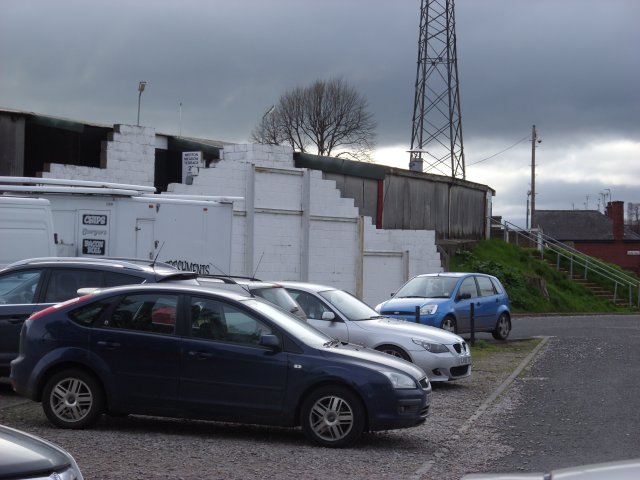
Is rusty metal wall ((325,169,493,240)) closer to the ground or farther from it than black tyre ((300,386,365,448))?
farther from it

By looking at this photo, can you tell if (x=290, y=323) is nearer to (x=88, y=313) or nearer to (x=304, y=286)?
(x=88, y=313)

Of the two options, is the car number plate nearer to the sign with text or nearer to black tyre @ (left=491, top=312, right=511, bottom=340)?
the sign with text

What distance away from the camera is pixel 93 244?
17.6 metres

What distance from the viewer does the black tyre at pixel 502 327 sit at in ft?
74.2

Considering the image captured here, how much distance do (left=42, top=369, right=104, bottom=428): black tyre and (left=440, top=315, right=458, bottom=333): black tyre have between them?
10.9 metres

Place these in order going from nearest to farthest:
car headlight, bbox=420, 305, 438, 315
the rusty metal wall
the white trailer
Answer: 1. the white trailer
2. car headlight, bbox=420, 305, 438, 315
3. the rusty metal wall

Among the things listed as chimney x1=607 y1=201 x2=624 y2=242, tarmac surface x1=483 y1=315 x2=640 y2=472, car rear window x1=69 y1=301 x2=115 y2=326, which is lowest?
tarmac surface x1=483 y1=315 x2=640 y2=472

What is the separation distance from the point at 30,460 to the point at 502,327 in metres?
18.7

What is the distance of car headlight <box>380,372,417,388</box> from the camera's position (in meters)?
9.55

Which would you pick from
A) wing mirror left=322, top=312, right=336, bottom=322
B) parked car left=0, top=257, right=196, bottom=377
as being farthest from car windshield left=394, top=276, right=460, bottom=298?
parked car left=0, top=257, right=196, bottom=377

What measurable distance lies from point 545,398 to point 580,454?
4022 millimetres

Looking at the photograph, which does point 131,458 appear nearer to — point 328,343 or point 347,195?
point 328,343

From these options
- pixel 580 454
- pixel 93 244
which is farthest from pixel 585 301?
pixel 580 454

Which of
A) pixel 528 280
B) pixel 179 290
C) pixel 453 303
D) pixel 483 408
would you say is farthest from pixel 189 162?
pixel 528 280
